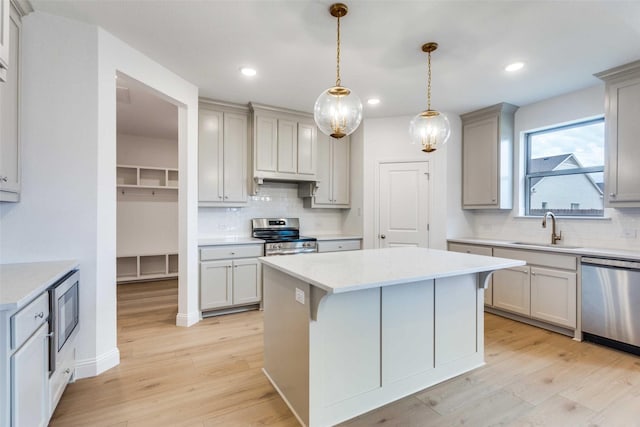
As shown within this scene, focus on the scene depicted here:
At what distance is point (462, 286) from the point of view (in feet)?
7.76

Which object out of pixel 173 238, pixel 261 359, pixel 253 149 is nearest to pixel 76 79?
pixel 253 149

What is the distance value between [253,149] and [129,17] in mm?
1992

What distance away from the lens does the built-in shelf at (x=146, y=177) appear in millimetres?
5281

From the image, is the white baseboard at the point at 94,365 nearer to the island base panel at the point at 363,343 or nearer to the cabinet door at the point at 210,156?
the island base panel at the point at 363,343

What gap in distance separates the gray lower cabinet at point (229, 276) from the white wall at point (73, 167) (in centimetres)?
114

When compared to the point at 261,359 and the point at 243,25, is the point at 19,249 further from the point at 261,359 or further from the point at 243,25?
the point at 243,25

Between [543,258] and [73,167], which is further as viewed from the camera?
[543,258]

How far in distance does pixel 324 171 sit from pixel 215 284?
7.45 feet

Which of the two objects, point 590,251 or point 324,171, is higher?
point 324,171

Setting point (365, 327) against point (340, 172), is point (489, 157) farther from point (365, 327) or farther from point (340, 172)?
point (365, 327)

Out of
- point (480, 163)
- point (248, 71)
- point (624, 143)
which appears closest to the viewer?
point (624, 143)

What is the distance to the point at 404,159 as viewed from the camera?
447 centimetres

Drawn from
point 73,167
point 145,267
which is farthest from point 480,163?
point 145,267

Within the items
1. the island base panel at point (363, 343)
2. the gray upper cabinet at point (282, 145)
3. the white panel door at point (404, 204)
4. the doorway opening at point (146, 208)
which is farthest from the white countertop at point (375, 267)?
the doorway opening at point (146, 208)
